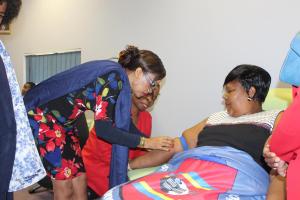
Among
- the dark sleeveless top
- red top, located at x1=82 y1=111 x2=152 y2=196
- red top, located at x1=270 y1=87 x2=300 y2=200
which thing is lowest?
red top, located at x1=82 y1=111 x2=152 y2=196

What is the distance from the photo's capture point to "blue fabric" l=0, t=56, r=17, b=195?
1161 millimetres

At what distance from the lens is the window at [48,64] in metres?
3.77

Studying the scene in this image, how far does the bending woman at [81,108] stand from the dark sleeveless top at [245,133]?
0.24 m

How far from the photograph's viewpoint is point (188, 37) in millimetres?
2594

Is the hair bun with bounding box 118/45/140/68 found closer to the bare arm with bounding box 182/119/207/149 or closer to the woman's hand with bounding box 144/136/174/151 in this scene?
the woman's hand with bounding box 144/136/174/151

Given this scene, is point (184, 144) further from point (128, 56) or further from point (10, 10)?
point (10, 10)

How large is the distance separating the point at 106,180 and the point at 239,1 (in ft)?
4.77

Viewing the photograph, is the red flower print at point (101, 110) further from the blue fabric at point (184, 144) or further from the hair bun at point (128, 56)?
the blue fabric at point (184, 144)

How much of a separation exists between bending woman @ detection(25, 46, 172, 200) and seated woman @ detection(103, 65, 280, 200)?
0.71 feet

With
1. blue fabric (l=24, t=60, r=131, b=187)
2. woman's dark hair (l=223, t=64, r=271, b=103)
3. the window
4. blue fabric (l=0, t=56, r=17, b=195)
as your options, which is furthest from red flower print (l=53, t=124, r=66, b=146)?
the window

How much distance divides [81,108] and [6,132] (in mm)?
585

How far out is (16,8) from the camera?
1.39m

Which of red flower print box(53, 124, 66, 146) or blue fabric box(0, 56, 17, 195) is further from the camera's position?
red flower print box(53, 124, 66, 146)

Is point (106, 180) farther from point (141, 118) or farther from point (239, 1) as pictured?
point (239, 1)
